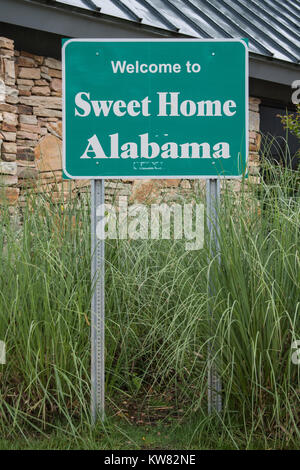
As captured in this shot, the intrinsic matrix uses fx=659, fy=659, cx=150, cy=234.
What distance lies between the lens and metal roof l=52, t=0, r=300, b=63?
24.0 ft

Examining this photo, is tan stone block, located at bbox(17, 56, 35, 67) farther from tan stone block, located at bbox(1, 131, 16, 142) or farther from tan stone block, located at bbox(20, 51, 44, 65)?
tan stone block, located at bbox(1, 131, 16, 142)

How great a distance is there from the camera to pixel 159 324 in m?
3.77

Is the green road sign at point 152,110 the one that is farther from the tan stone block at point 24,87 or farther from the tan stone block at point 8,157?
the tan stone block at point 24,87

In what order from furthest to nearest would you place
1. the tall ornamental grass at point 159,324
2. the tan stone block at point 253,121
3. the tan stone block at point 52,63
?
the tan stone block at point 253,121, the tan stone block at point 52,63, the tall ornamental grass at point 159,324

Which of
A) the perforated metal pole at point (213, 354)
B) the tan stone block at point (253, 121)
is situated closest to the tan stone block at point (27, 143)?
the tan stone block at point (253, 121)

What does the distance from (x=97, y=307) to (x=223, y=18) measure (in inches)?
259

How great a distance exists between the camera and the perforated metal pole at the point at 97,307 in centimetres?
360

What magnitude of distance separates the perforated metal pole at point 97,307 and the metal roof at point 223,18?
3.41 metres

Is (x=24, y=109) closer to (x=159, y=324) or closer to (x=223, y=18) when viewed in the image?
(x=223, y=18)

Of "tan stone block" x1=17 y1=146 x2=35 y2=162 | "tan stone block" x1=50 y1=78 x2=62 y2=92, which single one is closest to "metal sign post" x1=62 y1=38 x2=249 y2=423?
"tan stone block" x1=17 y1=146 x2=35 y2=162

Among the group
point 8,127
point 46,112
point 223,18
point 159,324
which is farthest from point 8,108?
point 223,18

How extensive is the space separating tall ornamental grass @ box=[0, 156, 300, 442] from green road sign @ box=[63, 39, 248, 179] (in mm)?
353

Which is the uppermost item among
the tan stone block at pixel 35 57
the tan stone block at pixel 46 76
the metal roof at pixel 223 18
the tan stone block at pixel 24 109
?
the metal roof at pixel 223 18
